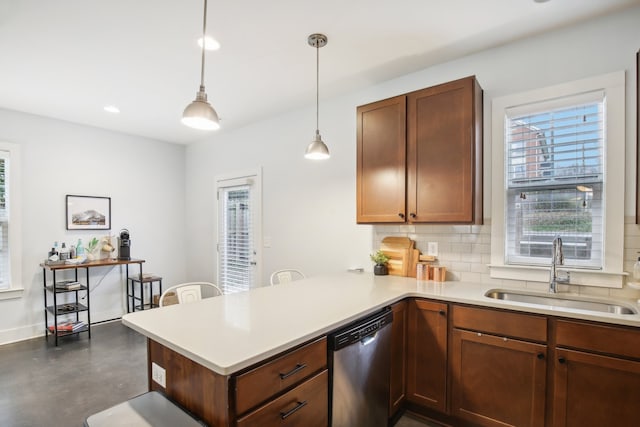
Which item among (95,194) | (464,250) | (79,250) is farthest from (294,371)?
(95,194)

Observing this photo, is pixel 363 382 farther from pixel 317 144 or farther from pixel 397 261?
pixel 317 144

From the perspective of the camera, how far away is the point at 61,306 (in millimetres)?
3889

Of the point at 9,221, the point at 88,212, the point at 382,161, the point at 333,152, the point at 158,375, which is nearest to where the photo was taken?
the point at 158,375

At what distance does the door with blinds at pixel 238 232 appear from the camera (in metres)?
4.23

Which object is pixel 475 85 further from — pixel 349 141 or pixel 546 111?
pixel 349 141

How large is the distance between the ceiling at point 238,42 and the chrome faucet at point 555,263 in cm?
148

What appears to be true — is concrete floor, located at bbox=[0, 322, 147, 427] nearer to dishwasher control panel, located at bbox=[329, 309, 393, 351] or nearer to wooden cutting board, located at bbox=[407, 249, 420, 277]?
dishwasher control panel, located at bbox=[329, 309, 393, 351]

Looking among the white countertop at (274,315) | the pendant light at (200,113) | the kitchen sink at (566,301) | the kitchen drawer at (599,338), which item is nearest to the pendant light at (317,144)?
the pendant light at (200,113)

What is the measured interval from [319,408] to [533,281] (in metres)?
1.77

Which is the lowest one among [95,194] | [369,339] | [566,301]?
[369,339]

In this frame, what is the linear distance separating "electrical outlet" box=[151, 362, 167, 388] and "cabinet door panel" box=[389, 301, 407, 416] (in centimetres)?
135

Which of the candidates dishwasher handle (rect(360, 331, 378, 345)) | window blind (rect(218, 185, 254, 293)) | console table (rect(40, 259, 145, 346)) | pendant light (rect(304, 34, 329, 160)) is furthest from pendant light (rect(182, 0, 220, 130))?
console table (rect(40, 259, 145, 346))

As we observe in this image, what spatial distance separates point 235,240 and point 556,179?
370cm

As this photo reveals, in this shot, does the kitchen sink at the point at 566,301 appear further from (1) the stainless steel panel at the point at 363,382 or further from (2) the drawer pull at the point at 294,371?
(2) the drawer pull at the point at 294,371
